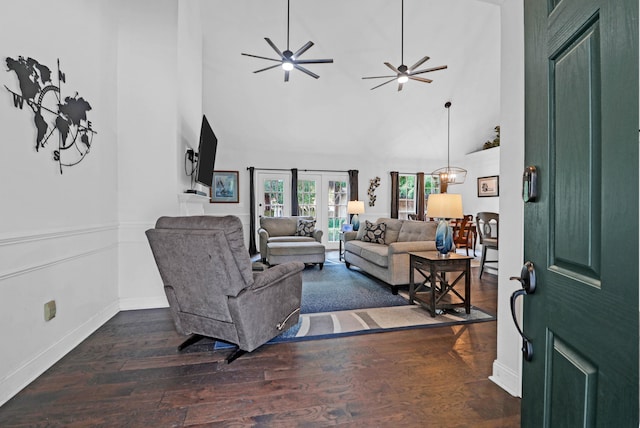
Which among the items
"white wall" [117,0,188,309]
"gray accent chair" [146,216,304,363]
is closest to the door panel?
"gray accent chair" [146,216,304,363]

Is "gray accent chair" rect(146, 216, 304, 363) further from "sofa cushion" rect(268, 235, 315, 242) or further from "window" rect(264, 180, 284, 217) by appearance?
"window" rect(264, 180, 284, 217)

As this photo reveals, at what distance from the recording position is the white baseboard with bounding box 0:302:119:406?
5.50ft

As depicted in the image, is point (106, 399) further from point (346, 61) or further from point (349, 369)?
point (346, 61)

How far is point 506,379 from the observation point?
5.79 ft

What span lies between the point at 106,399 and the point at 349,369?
1.42 meters

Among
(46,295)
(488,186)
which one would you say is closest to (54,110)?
(46,295)

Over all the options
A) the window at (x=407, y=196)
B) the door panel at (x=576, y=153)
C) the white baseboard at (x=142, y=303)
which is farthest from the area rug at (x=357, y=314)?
the window at (x=407, y=196)

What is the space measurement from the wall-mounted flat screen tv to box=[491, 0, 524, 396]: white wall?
289 centimetres

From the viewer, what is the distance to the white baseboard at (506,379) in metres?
1.70

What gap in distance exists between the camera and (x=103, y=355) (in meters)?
2.16

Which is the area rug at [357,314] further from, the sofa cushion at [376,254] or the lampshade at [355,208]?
the lampshade at [355,208]

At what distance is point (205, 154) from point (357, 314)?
2.50 meters

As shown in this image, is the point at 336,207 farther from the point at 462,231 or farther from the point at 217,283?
the point at 217,283

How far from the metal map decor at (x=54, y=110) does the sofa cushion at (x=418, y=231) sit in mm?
3669
